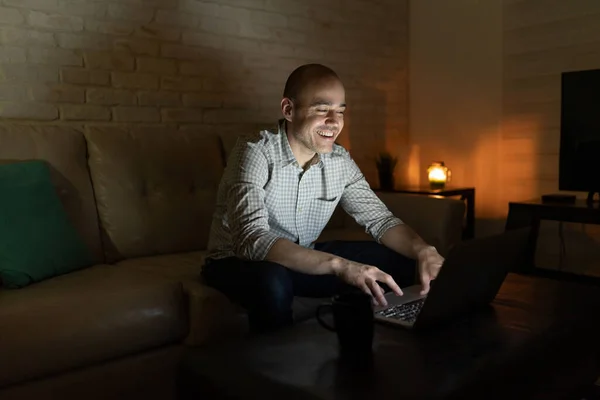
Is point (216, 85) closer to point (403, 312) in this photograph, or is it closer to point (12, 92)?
point (12, 92)

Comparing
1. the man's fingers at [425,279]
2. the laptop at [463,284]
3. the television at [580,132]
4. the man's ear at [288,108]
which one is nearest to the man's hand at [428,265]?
the man's fingers at [425,279]

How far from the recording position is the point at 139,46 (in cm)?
268

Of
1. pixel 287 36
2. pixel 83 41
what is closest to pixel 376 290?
pixel 83 41

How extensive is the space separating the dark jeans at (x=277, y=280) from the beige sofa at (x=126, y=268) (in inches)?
2.8

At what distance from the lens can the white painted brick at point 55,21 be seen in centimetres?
239

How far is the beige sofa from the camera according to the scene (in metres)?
1.59

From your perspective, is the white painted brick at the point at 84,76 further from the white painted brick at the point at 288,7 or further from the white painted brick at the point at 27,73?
the white painted brick at the point at 288,7

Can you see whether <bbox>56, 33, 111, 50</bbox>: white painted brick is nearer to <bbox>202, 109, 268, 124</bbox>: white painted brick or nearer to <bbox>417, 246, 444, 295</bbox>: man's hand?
<bbox>202, 109, 268, 124</bbox>: white painted brick

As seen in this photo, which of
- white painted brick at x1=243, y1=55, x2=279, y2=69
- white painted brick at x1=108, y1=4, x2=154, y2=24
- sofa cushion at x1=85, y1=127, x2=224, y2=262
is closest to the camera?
sofa cushion at x1=85, y1=127, x2=224, y2=262

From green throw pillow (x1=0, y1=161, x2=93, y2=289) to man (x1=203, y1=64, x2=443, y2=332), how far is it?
46 centimetres

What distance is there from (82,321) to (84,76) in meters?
1.26

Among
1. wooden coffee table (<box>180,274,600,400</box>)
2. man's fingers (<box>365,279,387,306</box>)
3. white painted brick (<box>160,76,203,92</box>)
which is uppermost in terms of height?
white painted brick (<box>160,76,203,92</box>)

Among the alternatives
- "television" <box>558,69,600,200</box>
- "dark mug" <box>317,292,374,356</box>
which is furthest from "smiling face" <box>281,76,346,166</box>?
"television" <box>558,69,600,200</box>

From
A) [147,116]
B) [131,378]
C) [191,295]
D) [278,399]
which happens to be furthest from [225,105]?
[278,399]
